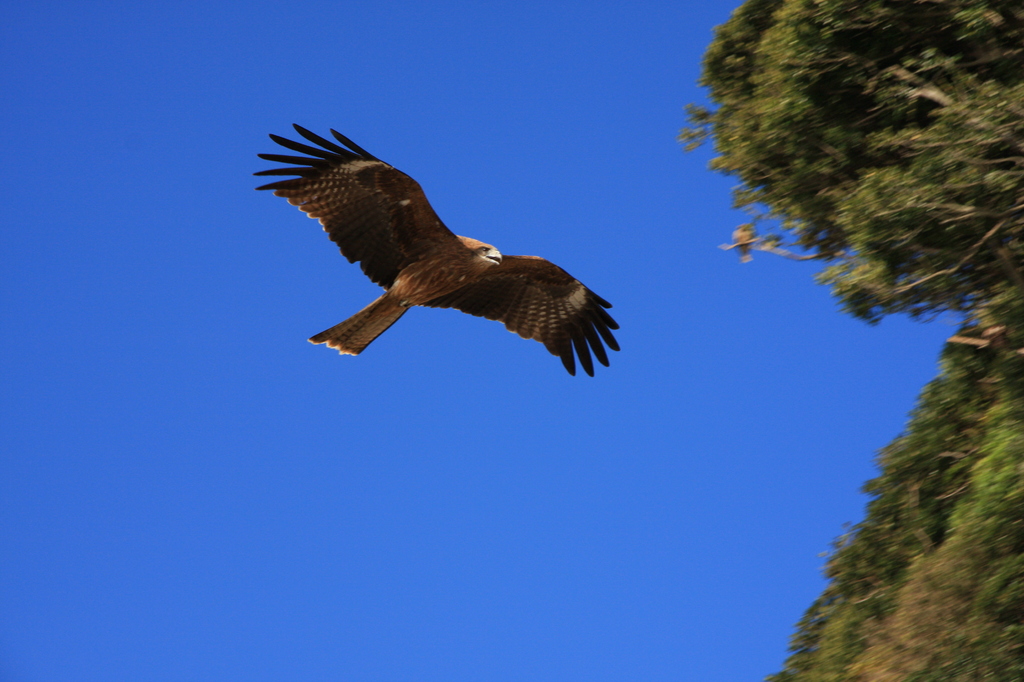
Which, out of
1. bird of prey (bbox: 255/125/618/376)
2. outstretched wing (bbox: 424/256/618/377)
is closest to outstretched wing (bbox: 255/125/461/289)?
bird of prey (bbox: 255/125/618/376)

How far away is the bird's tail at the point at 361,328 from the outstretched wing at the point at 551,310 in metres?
1.13

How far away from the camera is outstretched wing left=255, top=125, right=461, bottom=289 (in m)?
8.03

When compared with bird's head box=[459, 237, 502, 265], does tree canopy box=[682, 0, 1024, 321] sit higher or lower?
higher

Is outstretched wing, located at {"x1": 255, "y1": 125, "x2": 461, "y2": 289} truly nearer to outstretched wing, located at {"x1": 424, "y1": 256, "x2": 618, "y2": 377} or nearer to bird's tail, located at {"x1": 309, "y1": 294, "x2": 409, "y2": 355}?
bird's tail, located at {"x1": 309, "y1": 294, "x2": 409, "y2": 355}

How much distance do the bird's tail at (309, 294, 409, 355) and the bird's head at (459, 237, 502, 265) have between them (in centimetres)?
92

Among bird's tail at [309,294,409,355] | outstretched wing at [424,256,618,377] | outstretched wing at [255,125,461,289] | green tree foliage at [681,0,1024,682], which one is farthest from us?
outstretched wing at [424,256,618,377]

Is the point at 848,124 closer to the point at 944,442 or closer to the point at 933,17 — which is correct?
the point at 933,17

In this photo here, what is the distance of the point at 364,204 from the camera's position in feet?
27.0

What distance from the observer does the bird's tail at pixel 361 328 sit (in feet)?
28.0

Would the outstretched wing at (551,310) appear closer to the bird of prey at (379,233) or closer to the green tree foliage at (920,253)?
the bird of prey at (379,233)

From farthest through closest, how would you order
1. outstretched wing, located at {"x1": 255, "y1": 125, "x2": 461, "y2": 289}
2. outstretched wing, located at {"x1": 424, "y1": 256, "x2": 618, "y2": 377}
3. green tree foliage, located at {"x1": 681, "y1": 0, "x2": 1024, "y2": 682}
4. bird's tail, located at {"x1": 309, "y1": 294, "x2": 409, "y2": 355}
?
outstretched wing, located at {"x1": 424, "y1": 256, "x2": 618, "y2": 377}
bird's tail, located at {"x1": 309, "y1": 294, "x2": 409, "y2": 355}
outstretched wing, located at {"x1": 255, "y1": 125, "x2": 461, "y2": 289}
green tree foliage, located at {"x1": 681, "y1": 0, "x2": 1024, "y2": 682}

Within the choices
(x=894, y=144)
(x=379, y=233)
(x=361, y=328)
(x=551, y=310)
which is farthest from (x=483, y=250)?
(x=894, y=144)

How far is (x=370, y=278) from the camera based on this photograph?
848 cm

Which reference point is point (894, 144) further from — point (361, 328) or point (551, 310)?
point (361, 328)
